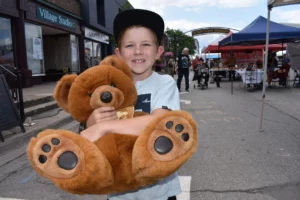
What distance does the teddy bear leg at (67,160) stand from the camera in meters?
1.08

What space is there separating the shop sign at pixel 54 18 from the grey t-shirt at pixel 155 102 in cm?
1365

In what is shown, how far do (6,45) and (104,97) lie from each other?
12031 mm

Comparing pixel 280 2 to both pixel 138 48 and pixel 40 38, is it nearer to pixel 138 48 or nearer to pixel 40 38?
pixel 138 48

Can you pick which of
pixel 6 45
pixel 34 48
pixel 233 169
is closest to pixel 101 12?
pixel 34 48

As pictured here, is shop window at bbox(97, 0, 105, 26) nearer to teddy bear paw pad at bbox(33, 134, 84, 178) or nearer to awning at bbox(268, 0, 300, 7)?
awning at bbox(268, 0, 300, 7)

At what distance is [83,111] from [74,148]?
0.86 feet

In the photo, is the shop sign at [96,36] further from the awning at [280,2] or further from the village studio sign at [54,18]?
the awning at [280,2]

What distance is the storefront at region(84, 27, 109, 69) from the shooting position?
21156 mm

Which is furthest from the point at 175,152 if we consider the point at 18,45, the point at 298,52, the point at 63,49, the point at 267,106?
the point at 63,49

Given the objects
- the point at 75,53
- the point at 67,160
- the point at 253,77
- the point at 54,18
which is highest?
the point at 54,18

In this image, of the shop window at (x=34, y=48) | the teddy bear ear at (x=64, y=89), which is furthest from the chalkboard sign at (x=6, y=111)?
the shop window at (x=34, y=48)

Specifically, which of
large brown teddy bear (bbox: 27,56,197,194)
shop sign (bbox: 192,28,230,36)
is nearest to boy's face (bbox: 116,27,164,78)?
large brown teddy bear (bbox: 27,56,197,194)

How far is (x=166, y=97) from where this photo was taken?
5.00 ft

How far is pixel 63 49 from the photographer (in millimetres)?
18203
